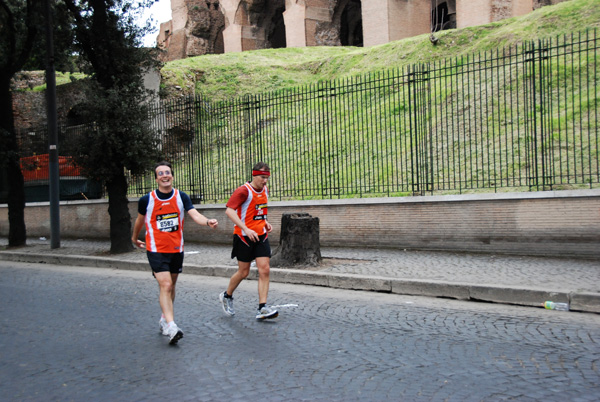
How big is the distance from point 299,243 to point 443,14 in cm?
2815

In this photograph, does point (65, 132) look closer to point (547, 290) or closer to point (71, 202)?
point (71, 202)

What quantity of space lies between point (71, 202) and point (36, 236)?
2.53 meters

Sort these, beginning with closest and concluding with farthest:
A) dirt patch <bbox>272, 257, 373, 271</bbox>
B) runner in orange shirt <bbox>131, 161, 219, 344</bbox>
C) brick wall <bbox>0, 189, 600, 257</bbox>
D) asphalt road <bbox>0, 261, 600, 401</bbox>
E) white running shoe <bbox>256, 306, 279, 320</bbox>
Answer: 1. asphalt road <bbox>0, 261, 600, 401</bbox>
2. runner in orange shirt <bbox>131, 161, 219, 344</bbox>
3. white running shoe <bbox>256, 306, 279, 320</bbox>
4. brick wall <bbox>0, 189, 600, 257</bbox>
5. dirt patch <bbox>272, 257, 373, 271</bbox>

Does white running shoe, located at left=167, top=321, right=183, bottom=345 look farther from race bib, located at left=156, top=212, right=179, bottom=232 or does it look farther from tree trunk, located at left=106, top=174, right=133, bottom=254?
tree trunk, located at left=106, top=174, right=133, bottom=254

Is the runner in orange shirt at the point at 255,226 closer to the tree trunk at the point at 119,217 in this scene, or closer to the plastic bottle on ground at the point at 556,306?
the plastic bottle on ground at the point at 556,306

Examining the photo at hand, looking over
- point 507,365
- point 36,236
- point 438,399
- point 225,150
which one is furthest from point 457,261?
point 36,236

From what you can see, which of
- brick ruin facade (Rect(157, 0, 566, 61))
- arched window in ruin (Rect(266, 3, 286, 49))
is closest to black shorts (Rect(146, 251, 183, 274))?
brick ruin facade (Rect(157, 0, 566, 61))

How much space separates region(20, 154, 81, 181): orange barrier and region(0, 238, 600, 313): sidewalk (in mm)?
5723

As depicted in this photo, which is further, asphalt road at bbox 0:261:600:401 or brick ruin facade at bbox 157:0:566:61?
brick ruin facade at bbox 157:0:566:61

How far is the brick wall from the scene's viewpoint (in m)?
9.33

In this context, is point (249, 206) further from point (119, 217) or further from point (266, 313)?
point (119, 217)

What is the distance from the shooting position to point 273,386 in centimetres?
414

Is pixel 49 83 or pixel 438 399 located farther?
pixel 49 83

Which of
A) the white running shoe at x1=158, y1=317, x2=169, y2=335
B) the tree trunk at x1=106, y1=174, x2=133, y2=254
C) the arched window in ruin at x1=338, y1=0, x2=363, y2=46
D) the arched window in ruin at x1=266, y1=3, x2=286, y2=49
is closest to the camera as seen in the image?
the white running shoe at x1=158, y1=317, x2=169, y2=335
